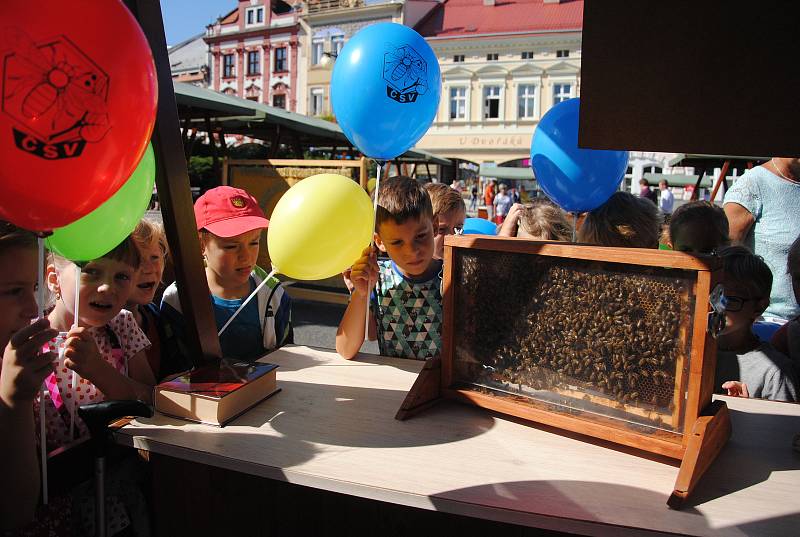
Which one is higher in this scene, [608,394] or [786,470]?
[608,394]

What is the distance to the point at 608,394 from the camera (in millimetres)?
1326

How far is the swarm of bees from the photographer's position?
4.09 feet

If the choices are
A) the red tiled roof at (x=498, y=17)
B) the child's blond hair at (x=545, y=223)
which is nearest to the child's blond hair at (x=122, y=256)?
the child's blond hair at (x=545, y=223)

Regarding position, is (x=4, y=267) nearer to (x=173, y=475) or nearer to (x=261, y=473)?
(x=173, y=475)

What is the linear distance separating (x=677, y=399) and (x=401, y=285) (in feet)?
4.29

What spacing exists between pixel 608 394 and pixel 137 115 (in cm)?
123

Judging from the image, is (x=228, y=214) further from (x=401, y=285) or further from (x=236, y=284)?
(x=401, y=285)

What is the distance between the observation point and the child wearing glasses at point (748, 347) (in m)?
1.92

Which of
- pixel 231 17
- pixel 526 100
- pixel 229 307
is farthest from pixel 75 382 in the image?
pixel 231 17

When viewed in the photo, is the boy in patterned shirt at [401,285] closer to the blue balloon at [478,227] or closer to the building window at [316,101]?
the blue balloon at [478,227]

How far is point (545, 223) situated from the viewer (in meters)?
3.07

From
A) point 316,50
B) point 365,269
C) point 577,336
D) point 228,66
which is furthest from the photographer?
point 228,66

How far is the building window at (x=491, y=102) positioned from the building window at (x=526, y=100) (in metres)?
1.16

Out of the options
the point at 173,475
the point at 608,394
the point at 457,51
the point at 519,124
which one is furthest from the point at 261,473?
the point at 457,51
